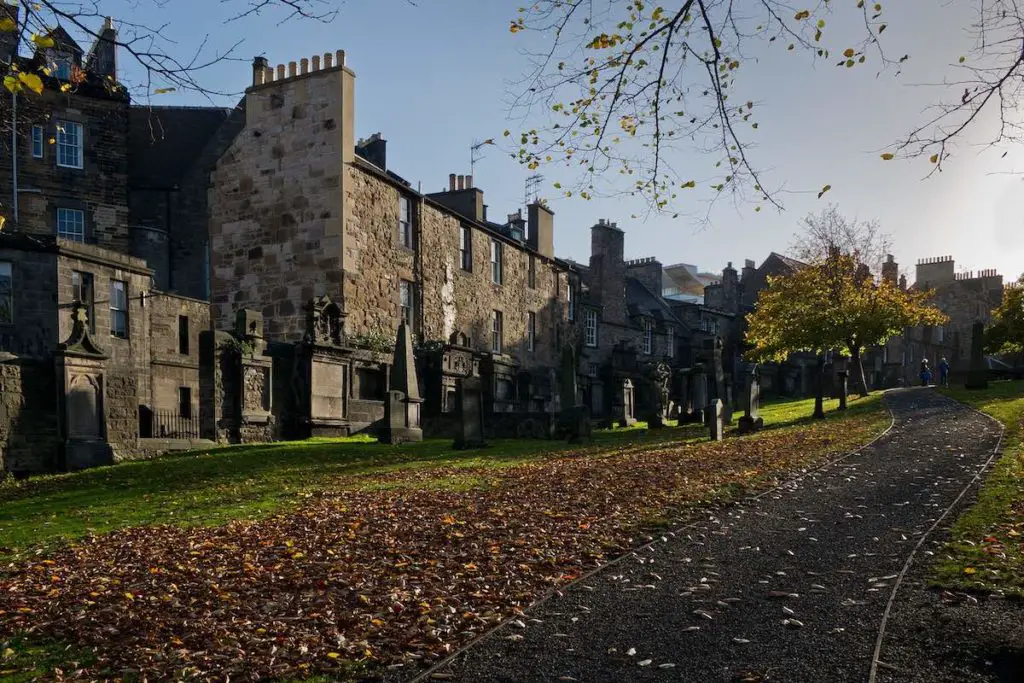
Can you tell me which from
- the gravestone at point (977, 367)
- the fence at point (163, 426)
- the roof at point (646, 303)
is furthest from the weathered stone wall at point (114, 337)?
the roof at point (646, 303)

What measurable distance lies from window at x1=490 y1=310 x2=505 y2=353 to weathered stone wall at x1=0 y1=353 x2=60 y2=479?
22.7 metres

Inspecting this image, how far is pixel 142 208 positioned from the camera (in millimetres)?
37719

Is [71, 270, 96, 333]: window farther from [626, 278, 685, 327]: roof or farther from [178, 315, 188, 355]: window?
[626, 278, 685, 327]: roof

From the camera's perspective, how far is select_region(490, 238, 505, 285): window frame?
133 feet

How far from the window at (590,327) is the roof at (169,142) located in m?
23.9

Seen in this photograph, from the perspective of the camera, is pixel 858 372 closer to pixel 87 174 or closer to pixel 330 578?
pixel 330 578

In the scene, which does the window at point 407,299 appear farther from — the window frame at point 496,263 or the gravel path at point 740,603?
the gravel path at point 740,603

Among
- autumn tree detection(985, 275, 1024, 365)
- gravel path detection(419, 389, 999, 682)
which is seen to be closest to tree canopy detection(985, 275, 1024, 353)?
autumn tree detection(985, 275, 1024, 365)

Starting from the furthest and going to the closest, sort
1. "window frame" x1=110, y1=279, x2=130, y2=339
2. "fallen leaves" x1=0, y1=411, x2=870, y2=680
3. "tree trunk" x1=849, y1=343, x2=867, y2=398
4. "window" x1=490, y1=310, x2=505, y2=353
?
"window" x1=490, y1=310, x2=505, y2=353 < "tree trunk" x1=849, y1=343, x2=867, y2=398 < "window frame" x1=110, y1=279, x2=130, y2=339 < "fallen leaves" x1=0, y1=411, x2=870, y2=680

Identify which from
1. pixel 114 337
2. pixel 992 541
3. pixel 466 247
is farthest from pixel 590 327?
pixel 992 541

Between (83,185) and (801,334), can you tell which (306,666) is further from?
(83,185)

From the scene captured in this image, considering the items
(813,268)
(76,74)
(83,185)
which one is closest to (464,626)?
(76,74)

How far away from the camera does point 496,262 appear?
135 ft

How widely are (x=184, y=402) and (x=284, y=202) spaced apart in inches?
354
